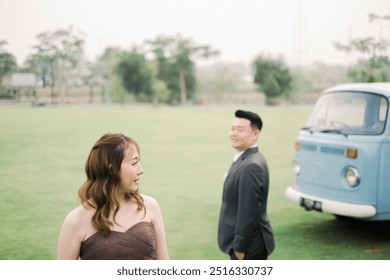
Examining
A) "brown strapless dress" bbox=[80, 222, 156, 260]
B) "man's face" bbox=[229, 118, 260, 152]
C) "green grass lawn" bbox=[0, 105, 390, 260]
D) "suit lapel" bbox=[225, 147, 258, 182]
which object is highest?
"man's face" bbox=[229, 118, 260, 152]

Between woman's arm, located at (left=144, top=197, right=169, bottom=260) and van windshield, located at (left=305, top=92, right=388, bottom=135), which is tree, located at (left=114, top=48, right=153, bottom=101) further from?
woman's arm, located at (left=144, top=197, right=169, bottom=260)

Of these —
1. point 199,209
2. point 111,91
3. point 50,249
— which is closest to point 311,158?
point 199,209

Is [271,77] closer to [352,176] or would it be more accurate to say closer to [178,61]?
[178,61]

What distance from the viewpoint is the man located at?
97.7 inches

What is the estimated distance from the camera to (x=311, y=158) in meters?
4.20

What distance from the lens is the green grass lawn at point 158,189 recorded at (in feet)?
12.9

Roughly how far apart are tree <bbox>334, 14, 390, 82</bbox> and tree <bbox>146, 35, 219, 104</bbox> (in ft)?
5.41

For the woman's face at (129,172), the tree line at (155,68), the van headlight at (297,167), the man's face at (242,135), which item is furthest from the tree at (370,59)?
the woman's face at (129,172)

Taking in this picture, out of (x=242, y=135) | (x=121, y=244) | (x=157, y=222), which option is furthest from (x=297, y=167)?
(x=121, y=244)

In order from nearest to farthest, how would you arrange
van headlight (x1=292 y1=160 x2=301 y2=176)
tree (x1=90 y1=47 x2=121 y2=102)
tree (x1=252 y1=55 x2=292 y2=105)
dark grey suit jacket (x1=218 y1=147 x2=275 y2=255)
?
1. dark grey suit jacket (x1=218 y1=147 x2=275 y2=255)
2. van headlight (x1=292 y1=160 x2=301 y2=176)
3. tree (x1=90 y1=47 x2=121 y2=102)
4. tree (x1=252 y1=55 x2=292 y2=105)

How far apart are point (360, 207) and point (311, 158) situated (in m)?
0.62

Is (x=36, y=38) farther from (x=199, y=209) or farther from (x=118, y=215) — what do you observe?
(x=118, y=215)

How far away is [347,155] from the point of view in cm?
388

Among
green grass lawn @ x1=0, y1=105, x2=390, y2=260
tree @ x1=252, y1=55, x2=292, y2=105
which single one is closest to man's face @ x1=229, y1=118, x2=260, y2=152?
green grass lawn @ x1=0, y1=105, x2=390, y2=260
